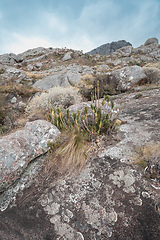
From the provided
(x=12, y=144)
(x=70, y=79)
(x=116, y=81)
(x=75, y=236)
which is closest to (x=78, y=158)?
(x=75, y=236)

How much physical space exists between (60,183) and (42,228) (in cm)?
53

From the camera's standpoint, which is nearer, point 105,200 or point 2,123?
point 105,200

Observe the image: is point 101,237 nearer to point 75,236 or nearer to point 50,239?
point 75,236

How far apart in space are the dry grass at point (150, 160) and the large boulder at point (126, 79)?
6.54m

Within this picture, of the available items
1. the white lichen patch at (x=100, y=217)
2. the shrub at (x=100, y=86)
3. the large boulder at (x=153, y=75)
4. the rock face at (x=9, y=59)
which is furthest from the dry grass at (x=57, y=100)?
the rock face at (x=9, y=59)

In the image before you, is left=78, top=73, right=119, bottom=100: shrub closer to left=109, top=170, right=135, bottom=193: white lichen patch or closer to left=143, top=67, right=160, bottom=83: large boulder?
left=143, top=67, right=160, bottom=83: large boulder

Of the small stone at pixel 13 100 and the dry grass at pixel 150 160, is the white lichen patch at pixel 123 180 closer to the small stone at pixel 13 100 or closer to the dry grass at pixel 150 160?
the dry grass at pixel 150 160

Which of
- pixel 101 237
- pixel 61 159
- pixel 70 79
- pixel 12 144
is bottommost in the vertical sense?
pixel 101 237

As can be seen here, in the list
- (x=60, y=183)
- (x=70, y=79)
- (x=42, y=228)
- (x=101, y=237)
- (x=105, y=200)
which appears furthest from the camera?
(x=70, y=79)

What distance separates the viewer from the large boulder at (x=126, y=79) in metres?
7.57

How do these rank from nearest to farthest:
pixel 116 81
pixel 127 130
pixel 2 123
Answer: pixel 127 130 < pixel 2 123 < pixel 116 81

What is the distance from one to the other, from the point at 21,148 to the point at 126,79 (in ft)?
25.9

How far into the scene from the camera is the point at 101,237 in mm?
1098

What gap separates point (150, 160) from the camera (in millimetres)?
1702
